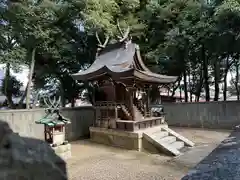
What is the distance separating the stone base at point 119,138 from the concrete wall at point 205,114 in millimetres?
4137

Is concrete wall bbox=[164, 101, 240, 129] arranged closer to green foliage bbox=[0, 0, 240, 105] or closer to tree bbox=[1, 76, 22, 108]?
green foliage bbox=[0, 0, 240, 105]

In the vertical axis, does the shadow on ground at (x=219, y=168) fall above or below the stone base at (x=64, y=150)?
above

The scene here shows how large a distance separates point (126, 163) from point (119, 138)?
2.43 meters

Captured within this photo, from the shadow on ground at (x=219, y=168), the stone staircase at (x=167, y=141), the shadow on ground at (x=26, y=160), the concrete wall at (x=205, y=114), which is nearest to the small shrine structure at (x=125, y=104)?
the stone staircase at (x=167, y=141)

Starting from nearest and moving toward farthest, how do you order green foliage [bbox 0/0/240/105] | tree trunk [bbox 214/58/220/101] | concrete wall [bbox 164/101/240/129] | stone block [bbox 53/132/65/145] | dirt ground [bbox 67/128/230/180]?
dirt ground [bbox 67/128/230/180] < stone block [bbox 53/132/65/145] < green foliage [bbox 0/0/240/105] < concrete wall [bbox 164/101/240/129] < tree trunk [bbox 214/58/220/101]

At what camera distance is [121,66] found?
9.66m

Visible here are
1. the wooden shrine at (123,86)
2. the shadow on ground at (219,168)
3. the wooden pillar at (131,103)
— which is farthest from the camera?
the wooden pillar at (131,103)

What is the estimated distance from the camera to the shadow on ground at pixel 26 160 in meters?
1.07

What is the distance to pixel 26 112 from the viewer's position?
8.94 m

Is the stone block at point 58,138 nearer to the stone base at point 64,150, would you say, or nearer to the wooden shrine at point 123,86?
the stone base at point 64,150

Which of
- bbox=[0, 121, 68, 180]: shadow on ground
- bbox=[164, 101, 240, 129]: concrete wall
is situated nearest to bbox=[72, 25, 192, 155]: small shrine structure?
bbox=[164, 101, 240, 129]: concrete wall

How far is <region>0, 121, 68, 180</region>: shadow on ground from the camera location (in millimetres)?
1065

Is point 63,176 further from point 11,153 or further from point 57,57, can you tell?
point 57,57

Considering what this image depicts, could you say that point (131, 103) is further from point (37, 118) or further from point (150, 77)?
point (37, 118)
